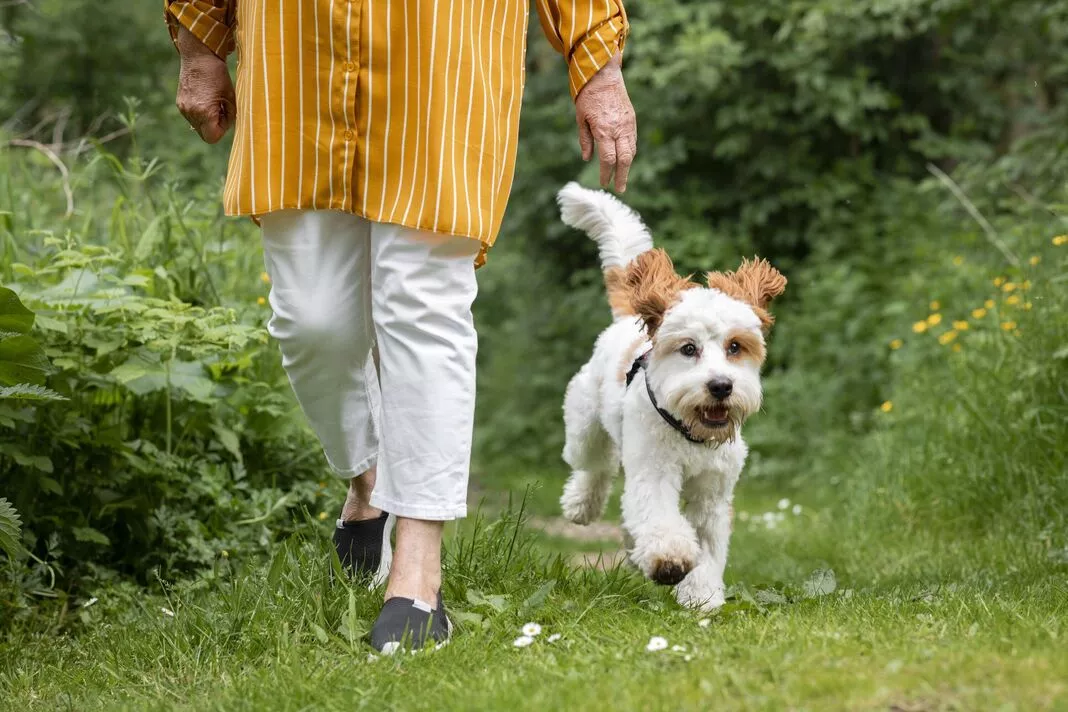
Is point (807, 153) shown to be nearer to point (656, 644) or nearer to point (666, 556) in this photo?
point (666, 556)

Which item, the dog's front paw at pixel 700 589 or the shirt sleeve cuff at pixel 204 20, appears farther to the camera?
the dog's front paw at pixel 700 589

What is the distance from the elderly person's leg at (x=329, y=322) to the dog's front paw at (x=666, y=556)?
0.75 metres

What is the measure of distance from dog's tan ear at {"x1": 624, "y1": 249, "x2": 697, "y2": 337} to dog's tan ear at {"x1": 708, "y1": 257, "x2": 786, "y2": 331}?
0.10 metres

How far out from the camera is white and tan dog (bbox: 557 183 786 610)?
12.2 feet

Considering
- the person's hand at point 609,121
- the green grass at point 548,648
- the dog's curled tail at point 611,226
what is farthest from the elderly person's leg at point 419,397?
the dog's curled tail at point 611,226

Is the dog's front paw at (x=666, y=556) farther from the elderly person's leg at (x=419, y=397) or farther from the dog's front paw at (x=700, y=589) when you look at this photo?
the elderly person's leg at (x=419, y=397)

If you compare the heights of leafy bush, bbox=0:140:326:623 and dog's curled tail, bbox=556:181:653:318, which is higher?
dog's curled tail, bbox=556:181:653:318

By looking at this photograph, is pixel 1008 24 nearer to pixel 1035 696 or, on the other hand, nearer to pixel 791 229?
pixel 791 229

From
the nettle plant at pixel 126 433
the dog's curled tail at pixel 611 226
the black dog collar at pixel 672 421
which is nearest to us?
the black dog collar at pixel 672 421

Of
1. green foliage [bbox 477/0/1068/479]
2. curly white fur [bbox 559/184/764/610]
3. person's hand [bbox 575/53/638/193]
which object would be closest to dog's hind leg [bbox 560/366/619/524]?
curly white fur [bbox 559/184/764/610]

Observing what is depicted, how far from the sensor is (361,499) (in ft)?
12.5

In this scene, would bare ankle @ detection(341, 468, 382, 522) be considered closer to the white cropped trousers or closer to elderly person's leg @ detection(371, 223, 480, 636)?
the white cropped trousers

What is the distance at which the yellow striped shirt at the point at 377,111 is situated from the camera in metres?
3.18

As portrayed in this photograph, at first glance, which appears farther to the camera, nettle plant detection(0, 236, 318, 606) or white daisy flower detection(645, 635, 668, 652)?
nettle plant detection(0, 236, 318, 606)
